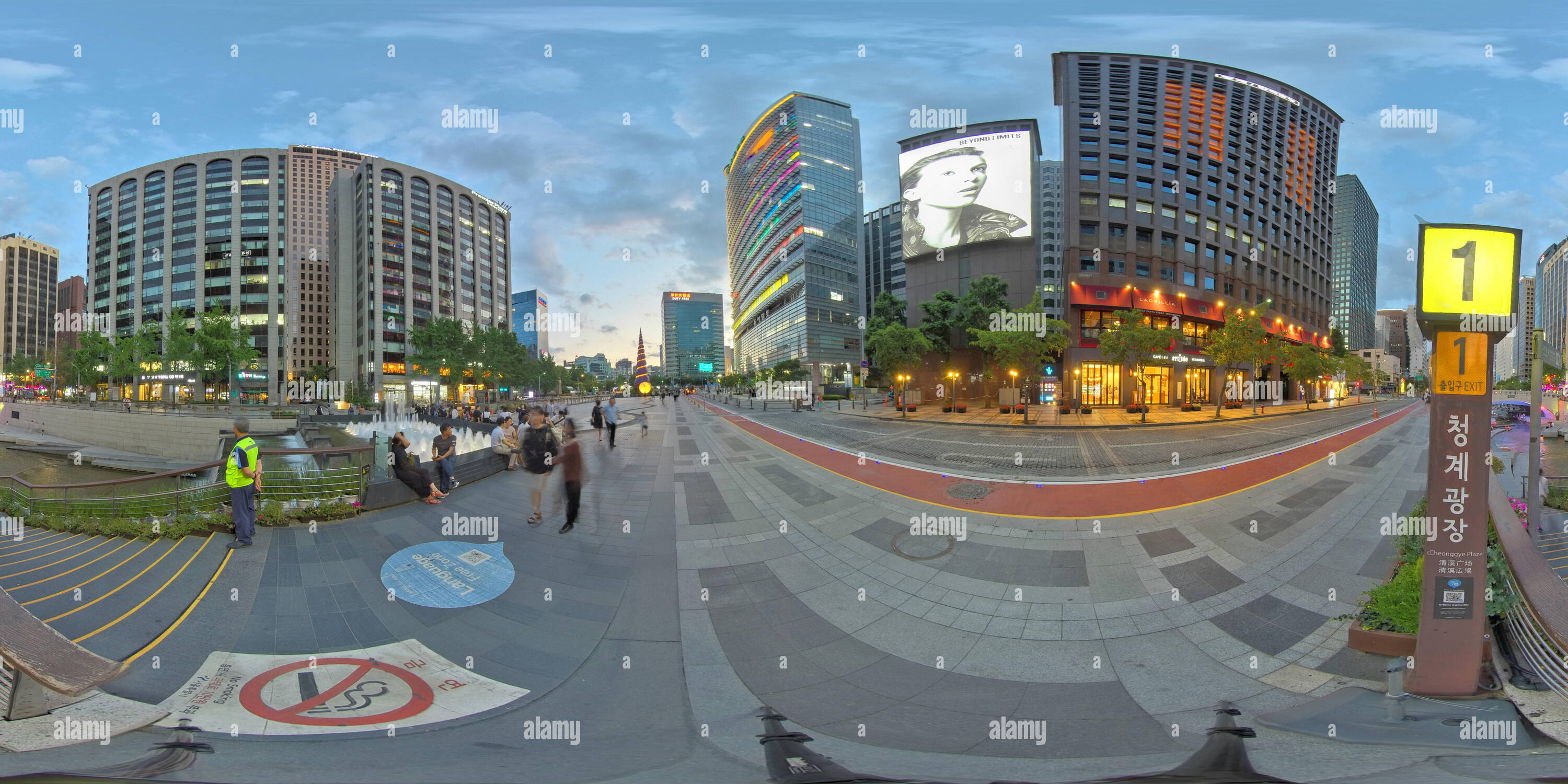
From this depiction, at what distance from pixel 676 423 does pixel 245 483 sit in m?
20.8

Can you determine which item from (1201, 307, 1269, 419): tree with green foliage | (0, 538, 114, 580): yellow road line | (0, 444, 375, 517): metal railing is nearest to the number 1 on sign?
(0, 444, 375, 517): metal railing

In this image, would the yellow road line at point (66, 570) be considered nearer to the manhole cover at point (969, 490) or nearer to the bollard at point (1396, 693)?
the manhole cover at point (969, 490)

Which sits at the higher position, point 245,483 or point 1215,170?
point 1215,170

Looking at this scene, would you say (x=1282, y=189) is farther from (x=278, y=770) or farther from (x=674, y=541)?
(x=278, y=770)

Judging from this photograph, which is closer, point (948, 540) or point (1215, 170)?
point (948, 540)

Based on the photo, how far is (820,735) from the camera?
3.47m

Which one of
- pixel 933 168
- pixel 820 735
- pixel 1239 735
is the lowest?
pixel 820 735

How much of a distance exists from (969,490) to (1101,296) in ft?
100

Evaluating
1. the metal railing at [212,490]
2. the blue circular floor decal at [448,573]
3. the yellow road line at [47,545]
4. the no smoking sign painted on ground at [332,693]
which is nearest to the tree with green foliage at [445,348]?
the metal railing at [212,490]

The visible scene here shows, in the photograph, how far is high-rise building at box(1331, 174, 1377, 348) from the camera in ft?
312

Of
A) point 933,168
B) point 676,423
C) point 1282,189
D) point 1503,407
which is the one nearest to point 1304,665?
point 676,423

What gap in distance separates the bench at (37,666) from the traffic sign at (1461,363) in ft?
31.0

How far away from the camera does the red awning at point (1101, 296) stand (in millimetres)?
34375

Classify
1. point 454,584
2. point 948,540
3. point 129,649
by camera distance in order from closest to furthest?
point 129,649, point 454,584, point 948,540
